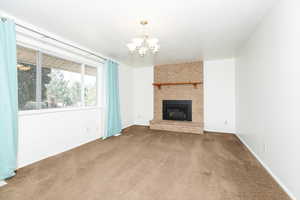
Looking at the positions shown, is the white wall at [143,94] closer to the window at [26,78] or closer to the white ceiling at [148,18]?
the white ceiling at [148,18]

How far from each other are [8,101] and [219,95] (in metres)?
5.09

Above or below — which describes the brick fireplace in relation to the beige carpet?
above

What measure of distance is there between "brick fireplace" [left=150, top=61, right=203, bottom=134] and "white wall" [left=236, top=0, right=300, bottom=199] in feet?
6.84

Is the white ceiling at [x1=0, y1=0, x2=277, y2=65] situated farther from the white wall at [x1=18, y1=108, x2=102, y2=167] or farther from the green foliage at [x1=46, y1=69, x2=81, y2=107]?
the white wall at [x1=18, y1=108, x2=102, y2=167]

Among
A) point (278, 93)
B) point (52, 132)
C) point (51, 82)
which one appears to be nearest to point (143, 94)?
point (51, 82)

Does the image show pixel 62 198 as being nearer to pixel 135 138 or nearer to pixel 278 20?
pixel 135 138

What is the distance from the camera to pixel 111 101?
3.95 meters

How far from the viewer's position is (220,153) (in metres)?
2.72

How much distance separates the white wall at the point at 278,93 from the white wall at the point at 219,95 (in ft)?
5.91

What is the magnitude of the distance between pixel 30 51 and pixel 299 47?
3897 millimetres

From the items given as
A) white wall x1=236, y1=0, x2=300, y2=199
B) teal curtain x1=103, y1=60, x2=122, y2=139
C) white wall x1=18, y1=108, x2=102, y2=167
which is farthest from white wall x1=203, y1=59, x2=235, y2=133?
white wall x1=18, y1=108, x2=102, y2=167

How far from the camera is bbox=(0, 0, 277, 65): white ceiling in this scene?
175cm

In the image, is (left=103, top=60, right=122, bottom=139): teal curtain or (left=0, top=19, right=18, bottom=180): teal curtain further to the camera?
A: (left=103, top=60, right=122, bottom=139): teal curtain

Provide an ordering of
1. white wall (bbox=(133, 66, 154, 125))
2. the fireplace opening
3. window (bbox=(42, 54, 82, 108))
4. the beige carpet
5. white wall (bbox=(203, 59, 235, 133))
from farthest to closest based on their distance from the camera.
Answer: white wall (bbox=(133, 66, 154, 125)) → the fireplace opening → white wall (bbox=(203, 59, 235, 133)) → window (bbox=(42, 54, 82, 108)) → the beige carpet
